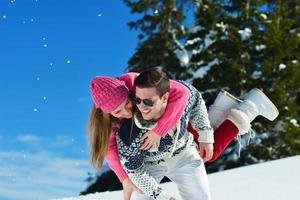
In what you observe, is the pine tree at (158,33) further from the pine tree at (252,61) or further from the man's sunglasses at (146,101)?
the man's sunglasses at (146,101)

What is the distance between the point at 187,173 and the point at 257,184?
165 centimetres

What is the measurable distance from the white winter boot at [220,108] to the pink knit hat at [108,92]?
959mm

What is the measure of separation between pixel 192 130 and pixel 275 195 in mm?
1144

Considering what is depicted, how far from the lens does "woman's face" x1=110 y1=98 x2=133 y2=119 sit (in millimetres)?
2629

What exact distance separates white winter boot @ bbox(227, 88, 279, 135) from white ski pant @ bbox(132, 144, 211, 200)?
59cm

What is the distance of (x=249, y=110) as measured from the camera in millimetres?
3482

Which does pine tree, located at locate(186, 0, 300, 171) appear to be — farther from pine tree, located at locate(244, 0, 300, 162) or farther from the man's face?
the man's face

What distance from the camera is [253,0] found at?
13.1 metres

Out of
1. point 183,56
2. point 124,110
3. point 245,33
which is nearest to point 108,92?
point 124,110

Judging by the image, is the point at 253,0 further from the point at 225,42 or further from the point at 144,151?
the point at 144,151

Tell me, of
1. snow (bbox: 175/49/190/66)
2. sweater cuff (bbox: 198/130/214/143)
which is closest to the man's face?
sweater cuff (bbox: 198/130/214/143)

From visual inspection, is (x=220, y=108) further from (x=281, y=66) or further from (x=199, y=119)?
(x=281, y=66)

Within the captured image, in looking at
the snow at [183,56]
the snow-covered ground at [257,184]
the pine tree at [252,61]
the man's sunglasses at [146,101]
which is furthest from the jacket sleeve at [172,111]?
the snow at [183,56]

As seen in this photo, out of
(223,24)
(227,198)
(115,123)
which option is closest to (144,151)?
(115,123)
